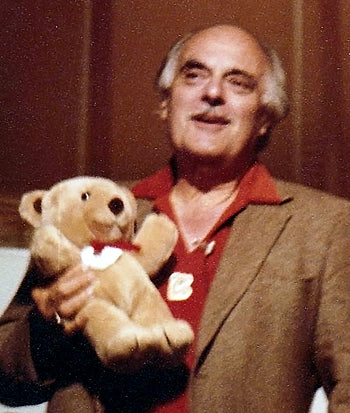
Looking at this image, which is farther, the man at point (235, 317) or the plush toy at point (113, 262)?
the man at point (235, 317)

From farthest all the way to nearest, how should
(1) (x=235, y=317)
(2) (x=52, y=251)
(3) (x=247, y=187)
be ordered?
(3) (x=247, y=187) → (1) (x=235, y=317) → (2) (x=52, y=251)

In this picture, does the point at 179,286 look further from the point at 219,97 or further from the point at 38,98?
the point at 38,98

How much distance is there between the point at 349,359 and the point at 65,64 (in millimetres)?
1021

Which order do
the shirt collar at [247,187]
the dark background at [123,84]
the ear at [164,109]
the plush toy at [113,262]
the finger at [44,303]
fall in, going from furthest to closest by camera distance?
the dark background at [123,84] → the ear at [164,109] → the shirt collar at [247,187] → the finger at [44,303] → the plush toy at [113,262]

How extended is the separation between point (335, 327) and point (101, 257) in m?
0.40

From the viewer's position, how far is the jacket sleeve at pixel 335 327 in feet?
3.22

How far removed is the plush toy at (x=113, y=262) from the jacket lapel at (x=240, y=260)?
0.12 metres

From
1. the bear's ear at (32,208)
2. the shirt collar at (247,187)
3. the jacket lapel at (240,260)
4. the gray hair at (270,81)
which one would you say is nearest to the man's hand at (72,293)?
the bear's ear at (32,208)

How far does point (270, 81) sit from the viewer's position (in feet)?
4.34

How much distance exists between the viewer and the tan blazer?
0.99 metres

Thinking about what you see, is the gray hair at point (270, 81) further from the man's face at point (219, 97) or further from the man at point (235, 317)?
the man at point (235, 317)

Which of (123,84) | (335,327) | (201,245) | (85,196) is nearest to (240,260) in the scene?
(201,245)

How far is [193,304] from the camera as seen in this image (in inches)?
40.5

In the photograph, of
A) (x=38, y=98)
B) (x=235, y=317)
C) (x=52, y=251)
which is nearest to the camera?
(x=52, y=251)
